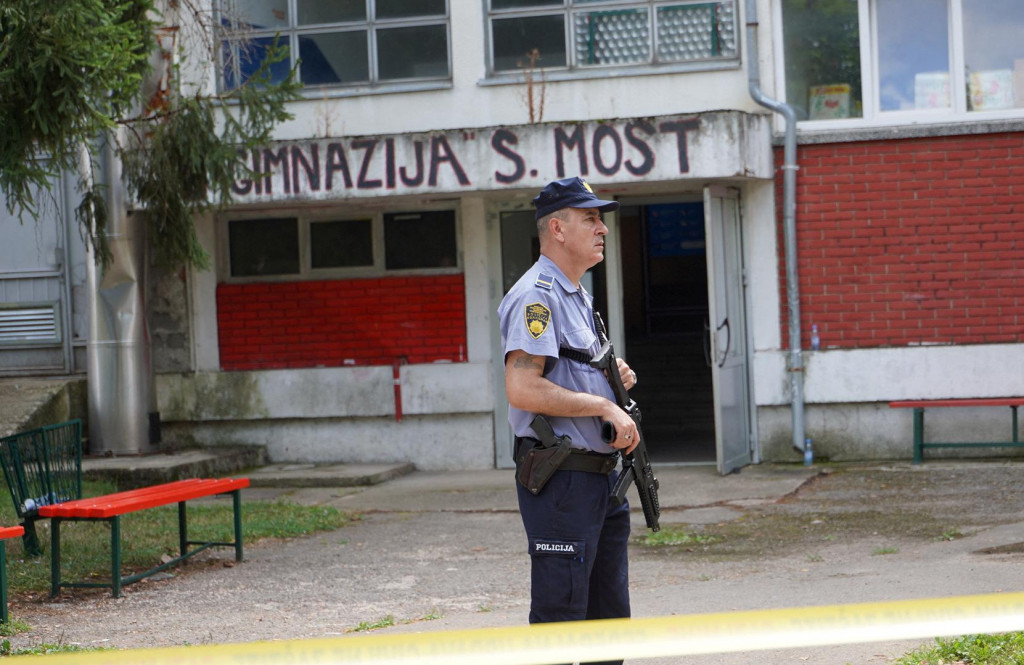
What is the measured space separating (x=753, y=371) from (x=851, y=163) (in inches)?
84.4

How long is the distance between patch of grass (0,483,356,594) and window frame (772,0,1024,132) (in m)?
5.78

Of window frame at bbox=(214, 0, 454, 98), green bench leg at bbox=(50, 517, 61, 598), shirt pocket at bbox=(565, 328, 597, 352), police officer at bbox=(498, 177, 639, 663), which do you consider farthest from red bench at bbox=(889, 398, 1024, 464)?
shirt pocket at bbox=(565, 328, 597, 352)

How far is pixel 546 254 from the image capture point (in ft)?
14.2

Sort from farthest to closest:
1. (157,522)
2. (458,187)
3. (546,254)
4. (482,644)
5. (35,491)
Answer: (458,187) < (157,522) < (35,491) < (546,254) < (482,644)

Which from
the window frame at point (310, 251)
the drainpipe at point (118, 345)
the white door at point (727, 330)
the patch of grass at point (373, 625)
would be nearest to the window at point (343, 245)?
the window frame at point (310, 251)

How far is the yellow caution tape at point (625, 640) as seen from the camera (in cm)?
270

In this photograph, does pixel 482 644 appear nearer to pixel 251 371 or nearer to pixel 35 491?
pixel 35 491

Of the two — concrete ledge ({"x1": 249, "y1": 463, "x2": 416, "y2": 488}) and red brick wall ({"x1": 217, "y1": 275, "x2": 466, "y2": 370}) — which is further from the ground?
red brick wall ({"x1": 217, "y1": 275, "x2": 466, "y2": 370})

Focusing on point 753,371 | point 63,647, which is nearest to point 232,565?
point 63,647

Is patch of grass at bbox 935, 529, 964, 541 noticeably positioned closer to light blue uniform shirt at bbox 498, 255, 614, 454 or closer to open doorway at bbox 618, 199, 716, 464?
light blue uniform shirt at bbox 498, 255, 614, 454

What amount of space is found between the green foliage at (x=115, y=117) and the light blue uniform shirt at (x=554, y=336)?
166 inches

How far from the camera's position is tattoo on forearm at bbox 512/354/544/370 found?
4.13m

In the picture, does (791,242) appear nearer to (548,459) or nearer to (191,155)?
(191,155)

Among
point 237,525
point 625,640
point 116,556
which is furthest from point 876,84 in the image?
point 625,640
